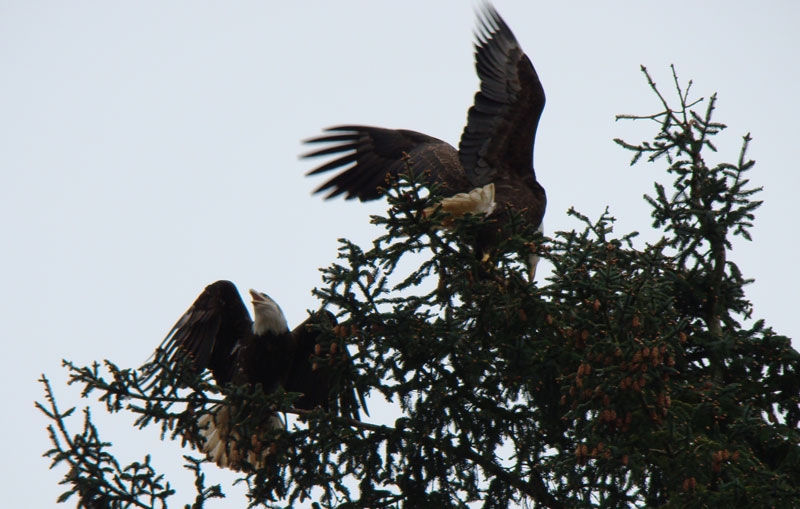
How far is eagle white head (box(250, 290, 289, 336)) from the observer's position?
6250 mm

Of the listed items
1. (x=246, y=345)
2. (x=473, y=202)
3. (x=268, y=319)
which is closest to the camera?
(x=473, y=202)

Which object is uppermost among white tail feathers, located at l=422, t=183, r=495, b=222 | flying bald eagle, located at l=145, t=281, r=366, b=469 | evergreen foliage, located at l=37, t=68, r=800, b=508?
white tail feathers, located at l=422, t=183, r=495, b=222

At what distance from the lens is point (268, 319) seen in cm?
630

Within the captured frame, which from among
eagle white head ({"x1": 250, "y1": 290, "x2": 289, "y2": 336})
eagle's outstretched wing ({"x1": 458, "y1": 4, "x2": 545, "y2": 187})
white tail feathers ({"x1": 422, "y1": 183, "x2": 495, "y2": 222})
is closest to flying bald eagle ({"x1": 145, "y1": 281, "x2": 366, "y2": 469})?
eagle white head ({"x1": 250, "y1": 290, "x2": 289, "y2": 336})

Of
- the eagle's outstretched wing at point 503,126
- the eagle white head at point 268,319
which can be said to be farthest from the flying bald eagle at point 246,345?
the eagle's outstretched wing at point 503,126

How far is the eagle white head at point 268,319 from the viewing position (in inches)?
246

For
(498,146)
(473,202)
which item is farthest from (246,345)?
(498,146)

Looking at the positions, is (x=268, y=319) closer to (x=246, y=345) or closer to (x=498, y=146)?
(x=246, y=345)

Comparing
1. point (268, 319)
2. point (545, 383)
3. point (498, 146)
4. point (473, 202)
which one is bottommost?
point (545, 383)

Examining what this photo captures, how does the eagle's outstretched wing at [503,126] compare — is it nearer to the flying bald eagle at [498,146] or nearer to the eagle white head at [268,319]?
the flying bald eagle at [498,146]

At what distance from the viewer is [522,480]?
159 inches

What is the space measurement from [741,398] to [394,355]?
150cm

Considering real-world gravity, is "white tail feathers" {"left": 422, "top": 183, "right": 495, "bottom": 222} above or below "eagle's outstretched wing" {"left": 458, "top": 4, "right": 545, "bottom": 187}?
below

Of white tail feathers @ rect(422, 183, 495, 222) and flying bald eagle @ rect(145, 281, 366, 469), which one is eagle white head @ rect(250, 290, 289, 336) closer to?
flying bald eagle @ rect(145, 281, 366, 469)
